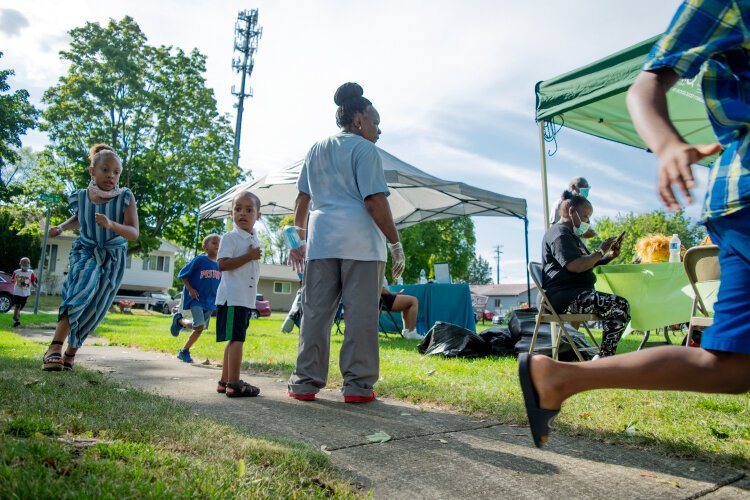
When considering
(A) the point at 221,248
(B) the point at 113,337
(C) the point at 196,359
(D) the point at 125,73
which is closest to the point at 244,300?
(A) the point at 221,248

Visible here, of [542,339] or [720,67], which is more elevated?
[720,67]

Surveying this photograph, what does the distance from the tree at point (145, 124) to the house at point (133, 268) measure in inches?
517

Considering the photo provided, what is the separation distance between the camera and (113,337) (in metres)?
8.84

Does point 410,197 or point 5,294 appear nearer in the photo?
point 410,197

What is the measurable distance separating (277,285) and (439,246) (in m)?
20.6

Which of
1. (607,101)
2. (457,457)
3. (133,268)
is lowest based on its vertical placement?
(457,457)

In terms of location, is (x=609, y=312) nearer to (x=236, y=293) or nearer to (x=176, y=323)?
(x=236, y=293)

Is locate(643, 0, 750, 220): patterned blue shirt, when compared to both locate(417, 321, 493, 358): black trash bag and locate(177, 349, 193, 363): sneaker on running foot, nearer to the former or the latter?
locate(417, 321, 493, 358): black trash bag

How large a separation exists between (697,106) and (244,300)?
613 cm

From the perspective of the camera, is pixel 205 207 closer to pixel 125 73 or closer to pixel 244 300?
pixel 244 300

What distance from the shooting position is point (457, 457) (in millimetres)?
2342

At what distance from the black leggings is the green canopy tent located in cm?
122

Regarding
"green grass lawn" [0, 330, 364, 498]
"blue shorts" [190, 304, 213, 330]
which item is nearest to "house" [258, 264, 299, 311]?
"blue shorts" [190, 304, 213, 330]

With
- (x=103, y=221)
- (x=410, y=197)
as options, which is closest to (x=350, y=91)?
(x=103, y=221)
